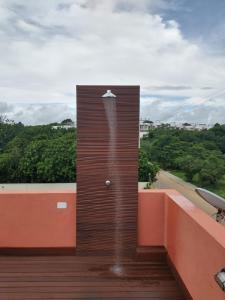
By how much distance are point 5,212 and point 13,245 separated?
0.39 metres

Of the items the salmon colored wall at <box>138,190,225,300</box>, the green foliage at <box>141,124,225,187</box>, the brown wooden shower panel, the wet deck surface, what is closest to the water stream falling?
the brown wooden shower panel

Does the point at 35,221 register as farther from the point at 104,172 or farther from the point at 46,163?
the point at 46,163

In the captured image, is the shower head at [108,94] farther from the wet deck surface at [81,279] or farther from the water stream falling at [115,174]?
the wet deck surface at [81,279]

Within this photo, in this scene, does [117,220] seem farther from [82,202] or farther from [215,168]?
[215,168]

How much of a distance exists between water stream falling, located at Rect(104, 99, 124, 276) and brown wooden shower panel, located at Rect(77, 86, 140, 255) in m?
0.01

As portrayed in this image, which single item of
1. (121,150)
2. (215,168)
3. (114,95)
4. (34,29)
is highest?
(34,29)

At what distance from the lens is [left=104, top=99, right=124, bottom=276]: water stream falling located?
3.90 metres

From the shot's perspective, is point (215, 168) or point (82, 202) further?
point (215, 168)

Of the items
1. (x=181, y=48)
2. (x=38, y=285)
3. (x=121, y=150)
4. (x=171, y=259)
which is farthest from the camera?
(x=181, y=48)

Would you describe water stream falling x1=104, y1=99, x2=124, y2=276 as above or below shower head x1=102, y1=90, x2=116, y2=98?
below

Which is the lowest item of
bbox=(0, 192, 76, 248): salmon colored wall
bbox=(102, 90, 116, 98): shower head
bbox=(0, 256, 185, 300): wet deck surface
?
bbox=(0, 256, 185, 300): wet deck surface

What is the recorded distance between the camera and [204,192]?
9.51 ft

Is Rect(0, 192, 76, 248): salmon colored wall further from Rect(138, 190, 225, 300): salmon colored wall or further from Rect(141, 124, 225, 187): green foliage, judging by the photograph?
Rect(141, 124, 225, 187): green foliage

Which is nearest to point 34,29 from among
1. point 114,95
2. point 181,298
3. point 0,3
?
point 0,3
